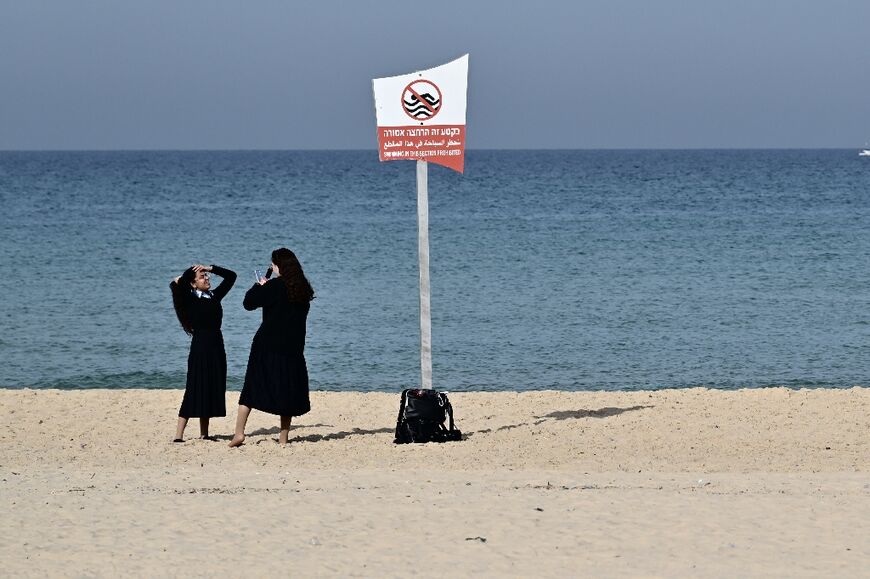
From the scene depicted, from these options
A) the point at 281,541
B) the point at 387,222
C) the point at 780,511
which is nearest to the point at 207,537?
the point at 281,541

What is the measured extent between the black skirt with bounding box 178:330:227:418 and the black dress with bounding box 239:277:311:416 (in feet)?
1.19

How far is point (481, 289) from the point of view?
29047 mm

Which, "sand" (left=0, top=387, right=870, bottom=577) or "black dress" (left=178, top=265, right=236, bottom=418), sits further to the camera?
"black dress" (left=178, top=265, right=236, bottom=418)

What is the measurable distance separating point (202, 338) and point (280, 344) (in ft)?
2.51

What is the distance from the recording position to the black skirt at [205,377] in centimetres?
1155

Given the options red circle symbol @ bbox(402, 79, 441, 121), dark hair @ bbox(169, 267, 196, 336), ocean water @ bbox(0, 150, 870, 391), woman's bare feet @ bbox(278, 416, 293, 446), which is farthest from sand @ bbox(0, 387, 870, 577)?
ocean water @ bbox(0, 150, 870, 391)

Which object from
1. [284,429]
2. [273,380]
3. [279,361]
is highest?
[279,361]

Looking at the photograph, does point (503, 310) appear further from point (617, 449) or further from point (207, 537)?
point (207, 537)

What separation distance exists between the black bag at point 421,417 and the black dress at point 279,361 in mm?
835

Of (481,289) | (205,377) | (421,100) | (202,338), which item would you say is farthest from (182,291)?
(481,289)

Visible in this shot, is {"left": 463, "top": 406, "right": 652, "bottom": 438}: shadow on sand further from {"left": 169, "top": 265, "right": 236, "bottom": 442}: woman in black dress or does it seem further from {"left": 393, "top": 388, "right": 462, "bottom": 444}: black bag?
{"left": 169, "top": 265, "right": 236, "bottom": 442}: woman in black dress

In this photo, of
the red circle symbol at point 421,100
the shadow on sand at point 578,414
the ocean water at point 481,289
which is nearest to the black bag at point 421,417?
the shadow on sand at point 578,414

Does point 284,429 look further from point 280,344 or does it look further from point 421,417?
point 421,417

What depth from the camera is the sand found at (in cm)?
747
